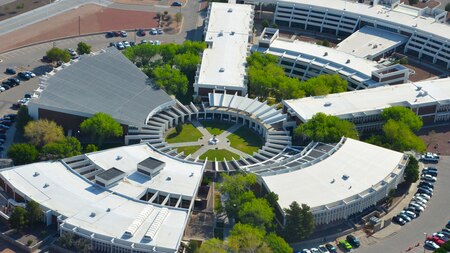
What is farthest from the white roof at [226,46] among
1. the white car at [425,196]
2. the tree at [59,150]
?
the white car at [425,196]

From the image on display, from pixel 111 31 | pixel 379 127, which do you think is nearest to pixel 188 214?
pixel 379 127

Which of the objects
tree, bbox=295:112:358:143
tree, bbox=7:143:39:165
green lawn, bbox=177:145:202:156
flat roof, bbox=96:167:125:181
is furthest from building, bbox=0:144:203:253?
tree, bbox=295:112:358:143

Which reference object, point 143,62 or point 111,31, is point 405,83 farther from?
point 111,31

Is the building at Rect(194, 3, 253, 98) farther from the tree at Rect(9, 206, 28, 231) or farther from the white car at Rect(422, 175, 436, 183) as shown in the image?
the tree at Rect(9, 206, 28, 231)

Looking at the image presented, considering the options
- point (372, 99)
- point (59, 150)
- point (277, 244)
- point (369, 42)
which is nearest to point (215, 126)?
point (372, 99)

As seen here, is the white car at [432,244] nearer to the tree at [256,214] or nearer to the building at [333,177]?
the building at [333,177]
